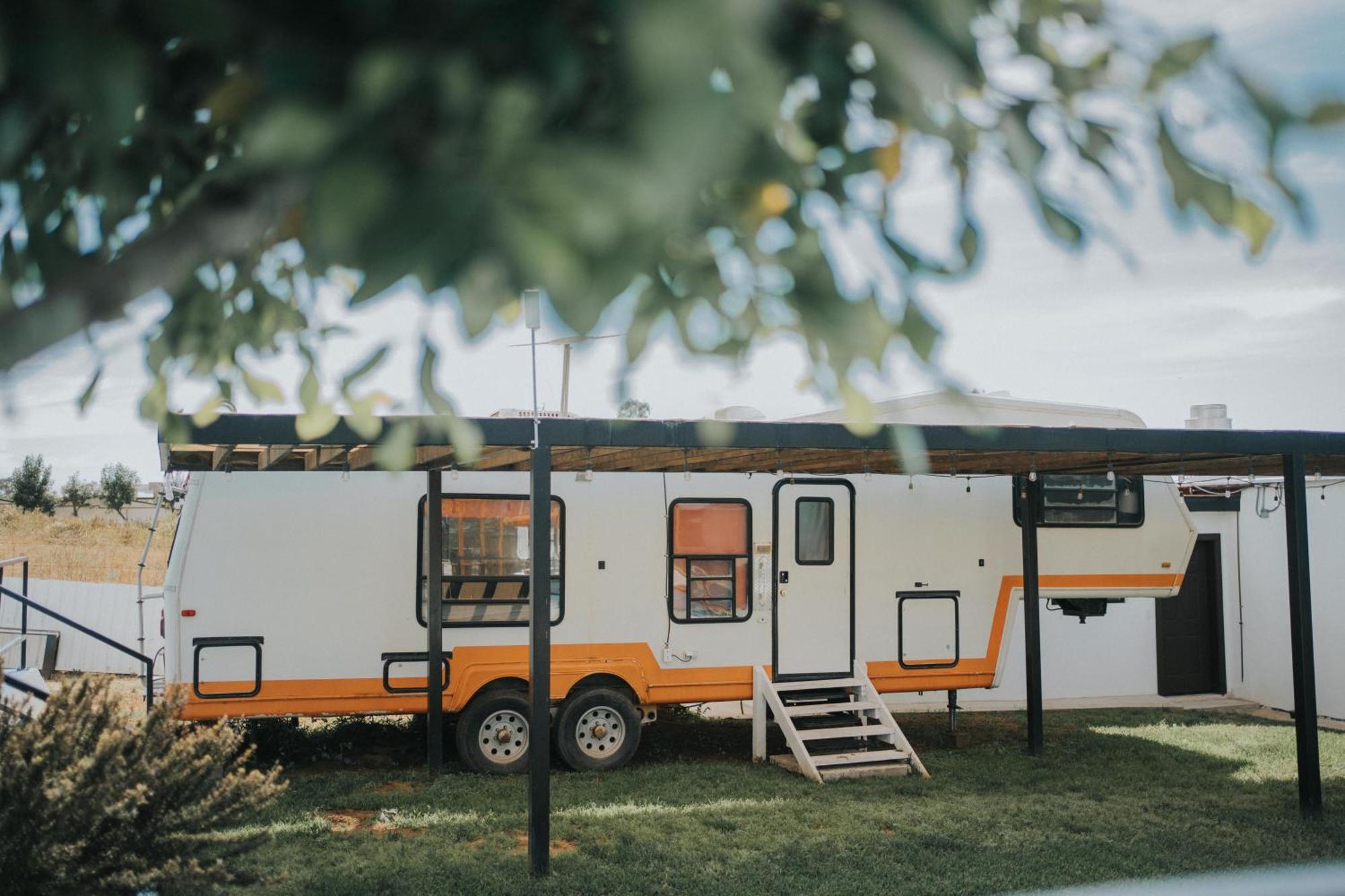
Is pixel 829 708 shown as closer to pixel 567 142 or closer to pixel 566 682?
pixel 566 682

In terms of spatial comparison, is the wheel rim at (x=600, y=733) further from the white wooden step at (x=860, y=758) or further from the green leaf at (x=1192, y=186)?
the green leaf at (x=1192, y=186)

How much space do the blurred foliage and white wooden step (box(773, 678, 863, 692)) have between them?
762 cm

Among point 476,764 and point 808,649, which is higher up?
point 808,649

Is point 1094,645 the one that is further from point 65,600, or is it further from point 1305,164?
point 65,600

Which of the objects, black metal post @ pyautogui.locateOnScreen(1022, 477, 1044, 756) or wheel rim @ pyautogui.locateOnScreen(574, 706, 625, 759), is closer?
wheel rim @ pyautogui.locateOnScreen(574, 706, 625, 759)

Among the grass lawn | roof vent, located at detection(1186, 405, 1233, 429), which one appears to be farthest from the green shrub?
roof vent, located at detection(1186, 405, 1233, 429)

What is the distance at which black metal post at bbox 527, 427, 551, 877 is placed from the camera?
6203mm

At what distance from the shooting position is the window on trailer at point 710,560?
9.23m

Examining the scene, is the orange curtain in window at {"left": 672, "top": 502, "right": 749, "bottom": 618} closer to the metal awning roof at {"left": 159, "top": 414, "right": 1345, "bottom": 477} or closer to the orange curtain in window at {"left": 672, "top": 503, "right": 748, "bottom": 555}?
the orange curtain in window at {"left": 672, "top": 503, "right": 748, "bottom": 555}

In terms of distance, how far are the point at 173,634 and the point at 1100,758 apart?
27.1 ft

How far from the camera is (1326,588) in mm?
12172

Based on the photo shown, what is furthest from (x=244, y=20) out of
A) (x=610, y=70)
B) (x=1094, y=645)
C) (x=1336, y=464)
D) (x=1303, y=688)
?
(x=1094, y=645)

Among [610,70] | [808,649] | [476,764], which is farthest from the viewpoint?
[808,649]

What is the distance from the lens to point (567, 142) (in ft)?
3.99
